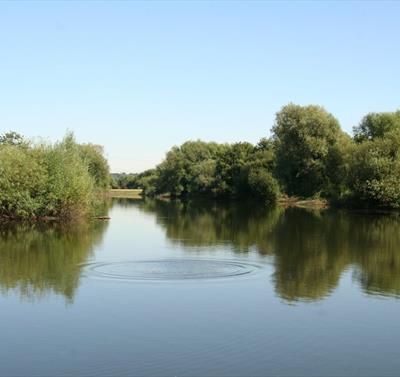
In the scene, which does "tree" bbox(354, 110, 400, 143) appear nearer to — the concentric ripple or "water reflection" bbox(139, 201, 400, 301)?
"water reflection" bbox(139, 201, 400, 301)

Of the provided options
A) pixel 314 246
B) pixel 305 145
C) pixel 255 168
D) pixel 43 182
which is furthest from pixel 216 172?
pixel 314 246

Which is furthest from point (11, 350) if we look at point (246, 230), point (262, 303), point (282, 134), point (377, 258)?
point (282, 134)

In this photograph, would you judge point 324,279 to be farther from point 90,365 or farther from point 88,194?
point 88,194

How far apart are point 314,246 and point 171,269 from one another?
11039mm

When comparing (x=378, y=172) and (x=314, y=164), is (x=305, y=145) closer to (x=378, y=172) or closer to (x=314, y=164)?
(x=314, y=164)

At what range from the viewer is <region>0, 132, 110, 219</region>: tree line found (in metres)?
44.2

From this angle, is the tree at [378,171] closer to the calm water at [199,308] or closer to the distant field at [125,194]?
the calm water at [199,308]

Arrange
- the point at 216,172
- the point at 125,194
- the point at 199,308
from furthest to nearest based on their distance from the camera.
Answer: the point at 125,194
the point at 216,172
the point at 199,308

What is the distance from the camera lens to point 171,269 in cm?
2338

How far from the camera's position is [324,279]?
21875 millimetres

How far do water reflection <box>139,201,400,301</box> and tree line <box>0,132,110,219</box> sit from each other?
742 centimetres

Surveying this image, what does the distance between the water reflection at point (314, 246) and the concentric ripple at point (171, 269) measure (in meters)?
1.81

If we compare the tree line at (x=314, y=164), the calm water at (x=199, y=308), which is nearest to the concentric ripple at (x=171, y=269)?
the calm water at (x=199, y=308)

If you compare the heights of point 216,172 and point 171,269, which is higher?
point 216,172
